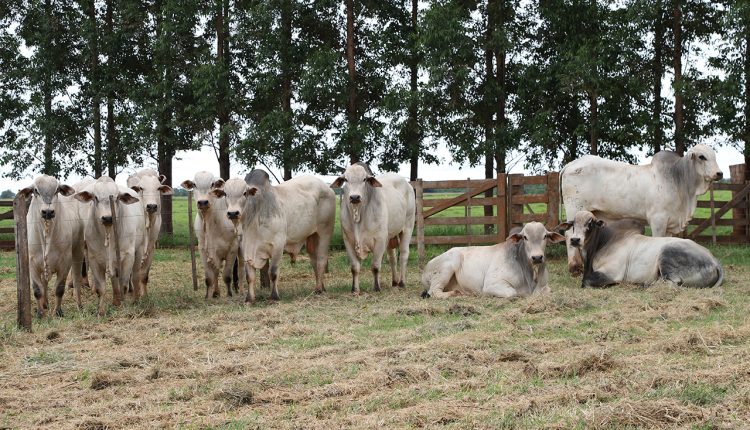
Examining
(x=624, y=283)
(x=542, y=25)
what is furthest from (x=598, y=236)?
(x=542, y=25)

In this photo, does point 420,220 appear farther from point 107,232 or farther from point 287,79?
point 107,232

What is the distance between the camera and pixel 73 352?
26.8ft

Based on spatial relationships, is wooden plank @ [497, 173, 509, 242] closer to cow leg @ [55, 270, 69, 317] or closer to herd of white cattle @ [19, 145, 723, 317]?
herd of white cattle @ [19, 145, 723, 317]

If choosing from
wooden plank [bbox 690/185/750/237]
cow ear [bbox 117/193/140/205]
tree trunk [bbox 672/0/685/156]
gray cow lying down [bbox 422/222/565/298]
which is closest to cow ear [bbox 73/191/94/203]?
cow ear [bbox 117/193/140/205]

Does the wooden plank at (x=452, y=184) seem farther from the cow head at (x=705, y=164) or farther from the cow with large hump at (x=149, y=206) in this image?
the cow with large hump at (x=149, y=206)

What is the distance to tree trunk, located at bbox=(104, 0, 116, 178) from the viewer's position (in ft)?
82.5

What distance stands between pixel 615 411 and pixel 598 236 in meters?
7.39

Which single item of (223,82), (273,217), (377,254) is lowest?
(377,254)

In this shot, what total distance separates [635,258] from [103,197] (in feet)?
23.6

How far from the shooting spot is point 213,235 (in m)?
12.4

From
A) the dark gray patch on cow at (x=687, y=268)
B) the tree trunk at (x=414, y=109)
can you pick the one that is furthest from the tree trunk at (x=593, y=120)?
the dark gray patch on cow at (x=687, y=268)

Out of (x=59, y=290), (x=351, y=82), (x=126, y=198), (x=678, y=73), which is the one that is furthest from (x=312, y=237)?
(x=678, y=73)

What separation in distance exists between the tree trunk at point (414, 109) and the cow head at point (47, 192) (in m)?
11.7

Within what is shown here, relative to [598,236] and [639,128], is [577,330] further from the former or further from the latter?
[639,128]
